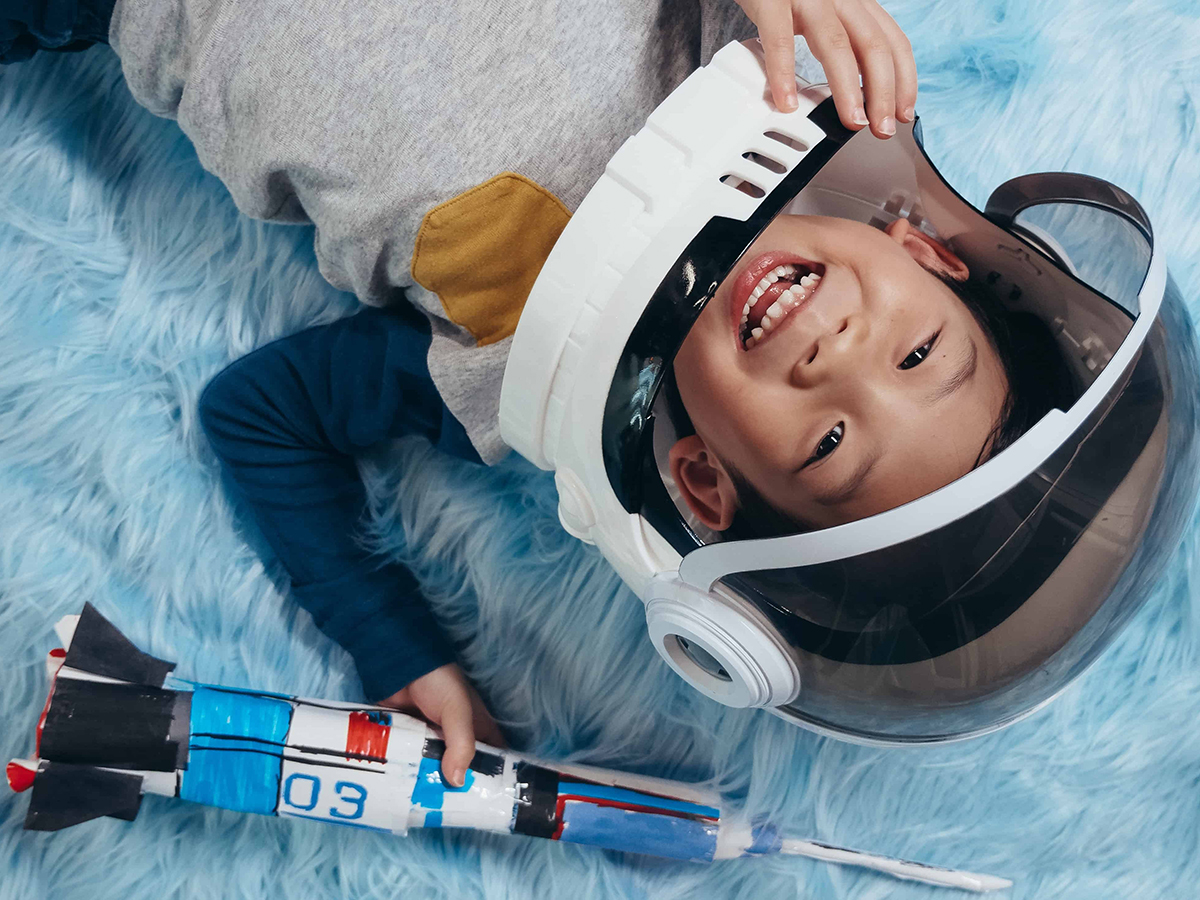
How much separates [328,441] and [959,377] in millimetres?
532

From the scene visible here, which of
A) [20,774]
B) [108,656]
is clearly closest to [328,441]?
[108,656]

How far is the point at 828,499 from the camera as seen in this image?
55 cm

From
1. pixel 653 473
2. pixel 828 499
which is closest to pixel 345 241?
pixel 653 473

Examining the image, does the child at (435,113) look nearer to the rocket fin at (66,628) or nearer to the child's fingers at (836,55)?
the child's fingers at (836,55)

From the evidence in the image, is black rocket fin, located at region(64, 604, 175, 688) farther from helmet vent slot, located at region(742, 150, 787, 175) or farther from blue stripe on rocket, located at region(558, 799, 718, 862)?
helmet vent slot, located at region(742, 150, 787, 175)

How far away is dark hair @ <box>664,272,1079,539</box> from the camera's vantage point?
0.53 meters

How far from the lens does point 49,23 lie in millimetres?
738

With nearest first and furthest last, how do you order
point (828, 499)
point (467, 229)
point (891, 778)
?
point (828, 499)
point (467, 229)
point (891, 778)

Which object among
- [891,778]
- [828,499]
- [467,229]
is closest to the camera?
[828,499]

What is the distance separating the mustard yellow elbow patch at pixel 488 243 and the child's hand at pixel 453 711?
1.05 ft

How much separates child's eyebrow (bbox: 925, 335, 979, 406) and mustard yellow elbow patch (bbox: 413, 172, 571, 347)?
0.99 ft

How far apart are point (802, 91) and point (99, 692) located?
0.69 m

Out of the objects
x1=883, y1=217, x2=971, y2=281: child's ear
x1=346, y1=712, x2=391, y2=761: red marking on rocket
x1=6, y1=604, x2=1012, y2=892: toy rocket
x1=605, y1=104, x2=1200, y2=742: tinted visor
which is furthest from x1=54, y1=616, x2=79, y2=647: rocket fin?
x1=883, y1=217, x2=971, y2=281: child's ear

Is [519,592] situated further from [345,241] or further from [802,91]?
[802,91]
